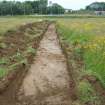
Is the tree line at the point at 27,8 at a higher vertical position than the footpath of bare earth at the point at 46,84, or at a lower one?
lower

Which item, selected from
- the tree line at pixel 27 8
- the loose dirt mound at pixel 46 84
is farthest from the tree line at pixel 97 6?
the loose dirt mound at pixel 46 84

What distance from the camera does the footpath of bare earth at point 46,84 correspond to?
23.2 ft

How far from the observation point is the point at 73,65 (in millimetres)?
10383

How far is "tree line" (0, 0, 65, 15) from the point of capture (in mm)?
71812

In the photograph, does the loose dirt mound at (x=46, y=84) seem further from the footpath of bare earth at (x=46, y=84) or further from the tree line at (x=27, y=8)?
the tree line at (x=27, y=8)

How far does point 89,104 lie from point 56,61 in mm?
5622

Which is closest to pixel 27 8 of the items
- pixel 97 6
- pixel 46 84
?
pixel 97 6

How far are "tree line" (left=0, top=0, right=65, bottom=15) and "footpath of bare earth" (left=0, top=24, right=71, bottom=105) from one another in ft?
199

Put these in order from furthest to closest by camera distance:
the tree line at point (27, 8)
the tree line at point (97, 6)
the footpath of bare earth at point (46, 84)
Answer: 1. the tree line at point (97, 6)
2. the tree line at point (27, 8)
3. the footpath of bare earth at point (46, 84)

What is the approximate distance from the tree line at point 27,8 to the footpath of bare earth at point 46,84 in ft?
199

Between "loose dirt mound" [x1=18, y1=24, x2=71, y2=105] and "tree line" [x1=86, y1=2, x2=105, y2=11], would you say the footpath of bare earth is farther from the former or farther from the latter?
"tree line" [x1=86, y1=2, x2=105, y2=11]

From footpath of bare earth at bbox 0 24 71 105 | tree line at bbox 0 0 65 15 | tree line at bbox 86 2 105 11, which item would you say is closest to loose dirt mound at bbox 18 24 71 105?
footpath of bare earth at bbox 0 24 71 105

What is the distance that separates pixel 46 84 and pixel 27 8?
70.1 metres

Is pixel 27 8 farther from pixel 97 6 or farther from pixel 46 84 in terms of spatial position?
pixel 46 84
